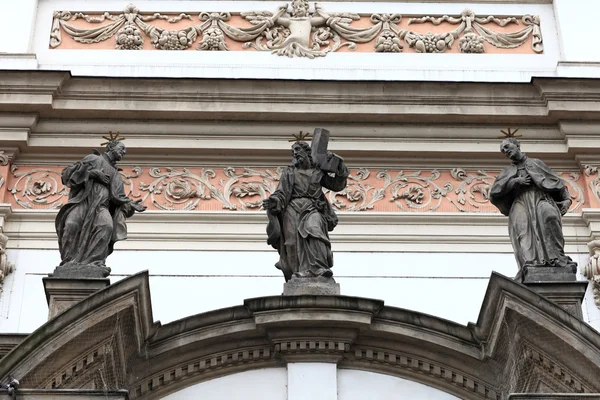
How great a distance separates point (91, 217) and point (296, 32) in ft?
19.9

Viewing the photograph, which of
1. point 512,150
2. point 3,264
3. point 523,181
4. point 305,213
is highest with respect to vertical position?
point 3,264

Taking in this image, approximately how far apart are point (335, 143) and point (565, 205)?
4437 millimetres

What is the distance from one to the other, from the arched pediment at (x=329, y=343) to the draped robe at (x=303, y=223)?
45 cm

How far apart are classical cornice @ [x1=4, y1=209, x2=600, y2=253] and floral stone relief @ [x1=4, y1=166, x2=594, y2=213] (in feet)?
0.45

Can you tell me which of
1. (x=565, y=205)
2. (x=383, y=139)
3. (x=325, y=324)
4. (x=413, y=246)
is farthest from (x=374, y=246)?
(x=325, y=324)

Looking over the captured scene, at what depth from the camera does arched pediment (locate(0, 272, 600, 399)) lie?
370 inches

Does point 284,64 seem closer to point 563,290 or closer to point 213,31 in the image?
point 213,31

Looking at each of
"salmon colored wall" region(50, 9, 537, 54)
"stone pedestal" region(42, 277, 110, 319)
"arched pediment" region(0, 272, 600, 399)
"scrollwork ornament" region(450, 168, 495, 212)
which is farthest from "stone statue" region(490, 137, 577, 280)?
"salmon colored wall" region(50, 9, 537, 54)

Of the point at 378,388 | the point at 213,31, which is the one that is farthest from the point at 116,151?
the point at 213,31

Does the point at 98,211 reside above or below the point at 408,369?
above

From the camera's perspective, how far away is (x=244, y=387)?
9.68 m

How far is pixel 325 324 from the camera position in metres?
9.62

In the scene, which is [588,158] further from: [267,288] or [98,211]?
[98,211]

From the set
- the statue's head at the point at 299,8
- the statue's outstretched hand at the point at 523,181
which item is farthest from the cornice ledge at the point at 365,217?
the statue's outstretched hand at the point at 523,181
